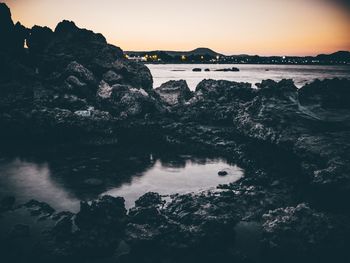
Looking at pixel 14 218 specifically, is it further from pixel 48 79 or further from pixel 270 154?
pixel 48 79

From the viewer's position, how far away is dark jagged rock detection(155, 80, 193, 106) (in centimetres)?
3130

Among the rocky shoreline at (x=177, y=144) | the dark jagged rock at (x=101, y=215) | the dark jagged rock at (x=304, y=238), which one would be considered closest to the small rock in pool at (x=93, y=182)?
the rocky shoreline at (x=177, y=144)

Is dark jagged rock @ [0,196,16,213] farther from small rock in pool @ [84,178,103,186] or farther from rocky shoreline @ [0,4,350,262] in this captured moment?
small rock in pool @ [84,178,103,186]

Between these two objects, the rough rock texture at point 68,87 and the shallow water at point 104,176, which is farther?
the rough rock texture at point 68,87

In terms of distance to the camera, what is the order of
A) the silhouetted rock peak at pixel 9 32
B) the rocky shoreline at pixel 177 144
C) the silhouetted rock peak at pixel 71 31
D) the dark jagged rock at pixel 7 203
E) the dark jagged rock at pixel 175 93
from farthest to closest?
the silhouetted rock peak at pixel 71 31, the silhouetted rock peak at pixel 9 32, the dark jagged rock at pixel 175 93, the dark jagged rock at pixel 7 203, the rocky shoreline at pixel 177 144

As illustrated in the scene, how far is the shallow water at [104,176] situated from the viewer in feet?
44.9

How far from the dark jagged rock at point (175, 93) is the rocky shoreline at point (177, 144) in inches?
6.0

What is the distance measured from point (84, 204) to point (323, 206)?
8.75 meters

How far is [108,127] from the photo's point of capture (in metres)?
23.8

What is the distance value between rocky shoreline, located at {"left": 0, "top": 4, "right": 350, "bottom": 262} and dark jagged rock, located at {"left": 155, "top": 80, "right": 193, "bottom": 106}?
15 centimetres

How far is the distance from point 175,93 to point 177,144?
11.7 m

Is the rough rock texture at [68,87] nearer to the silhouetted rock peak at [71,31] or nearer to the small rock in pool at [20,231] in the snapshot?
the silhouetted rock peak at [71,31]

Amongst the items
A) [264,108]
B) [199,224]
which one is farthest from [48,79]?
[199,224]

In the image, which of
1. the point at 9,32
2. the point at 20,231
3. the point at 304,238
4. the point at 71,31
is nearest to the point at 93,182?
the point at 20,231
